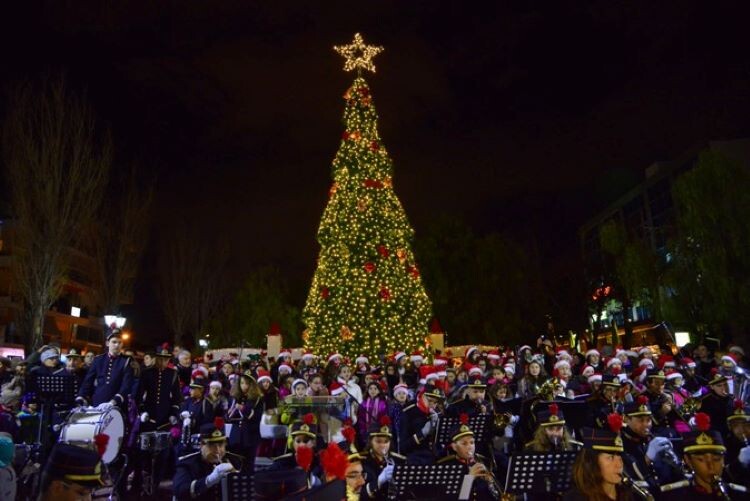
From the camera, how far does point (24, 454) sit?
33.8 ft

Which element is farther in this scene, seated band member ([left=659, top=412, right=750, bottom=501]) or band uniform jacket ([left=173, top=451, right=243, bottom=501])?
band uniform jacket ([left=173, top=451, right=243, bottom=501])

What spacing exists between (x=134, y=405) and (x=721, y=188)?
85.8 feet

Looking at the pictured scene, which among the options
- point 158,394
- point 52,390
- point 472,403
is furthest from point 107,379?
point 472,403

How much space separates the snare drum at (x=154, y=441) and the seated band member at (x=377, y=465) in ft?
13.4

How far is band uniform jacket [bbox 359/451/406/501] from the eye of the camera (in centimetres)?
792

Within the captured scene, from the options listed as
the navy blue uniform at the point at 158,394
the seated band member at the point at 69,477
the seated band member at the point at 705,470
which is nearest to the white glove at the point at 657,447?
the seated band member at the point at 705,470

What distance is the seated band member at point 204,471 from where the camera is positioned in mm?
7527

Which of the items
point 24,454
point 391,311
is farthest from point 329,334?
point 24,454

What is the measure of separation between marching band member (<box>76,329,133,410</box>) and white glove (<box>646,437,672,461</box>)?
27.3 feet

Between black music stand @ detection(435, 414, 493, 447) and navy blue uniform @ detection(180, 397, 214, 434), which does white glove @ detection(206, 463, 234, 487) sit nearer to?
black music stand @ detection(435, 414, 493, 447)

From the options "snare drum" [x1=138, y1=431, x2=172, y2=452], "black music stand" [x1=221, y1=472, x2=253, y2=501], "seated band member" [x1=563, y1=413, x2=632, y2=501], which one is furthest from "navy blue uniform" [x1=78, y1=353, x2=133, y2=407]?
"seated band member" [x1=563, y1=413, x2=632, y2=501]

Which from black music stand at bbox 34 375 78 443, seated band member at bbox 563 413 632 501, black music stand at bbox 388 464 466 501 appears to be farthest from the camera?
black music stand at bbox 34 375 78 443

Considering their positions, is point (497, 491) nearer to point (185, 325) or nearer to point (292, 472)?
point (292, 472)

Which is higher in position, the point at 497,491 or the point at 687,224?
the point at 687,224
